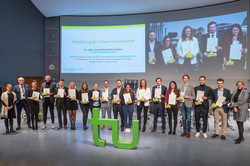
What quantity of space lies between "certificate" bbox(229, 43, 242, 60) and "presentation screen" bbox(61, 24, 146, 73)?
413 cm

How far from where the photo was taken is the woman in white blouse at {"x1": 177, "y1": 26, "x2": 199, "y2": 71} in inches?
372

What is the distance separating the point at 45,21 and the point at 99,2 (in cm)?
398

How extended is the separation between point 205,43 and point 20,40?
33.3 ft

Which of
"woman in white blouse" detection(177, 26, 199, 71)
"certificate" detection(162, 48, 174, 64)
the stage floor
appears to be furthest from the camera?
"certificate" detection(162, 48, 174, 64)

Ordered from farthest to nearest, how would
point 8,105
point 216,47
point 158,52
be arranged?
point 158,52 < point 216,47 < point 8,105

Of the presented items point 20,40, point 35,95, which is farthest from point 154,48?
point 20,40

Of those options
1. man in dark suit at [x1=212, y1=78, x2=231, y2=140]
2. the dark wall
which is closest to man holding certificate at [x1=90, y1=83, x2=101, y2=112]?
man in dark suit at [x1=212, y1=78, x2=231, y2=140]

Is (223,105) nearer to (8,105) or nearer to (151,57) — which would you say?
(8,105)

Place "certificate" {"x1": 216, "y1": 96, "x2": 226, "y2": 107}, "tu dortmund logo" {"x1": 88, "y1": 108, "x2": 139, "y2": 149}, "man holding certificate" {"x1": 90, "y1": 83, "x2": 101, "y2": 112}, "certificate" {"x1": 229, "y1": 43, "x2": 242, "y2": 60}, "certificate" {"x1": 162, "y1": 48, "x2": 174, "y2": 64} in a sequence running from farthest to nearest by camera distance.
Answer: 1. "certificate" {"x1": 162, "y1": 48, "x2": 174, "y2": 64}
2. "certificate" {"x1": 229, "y1": 43, "x2": 242, "y2": 60}
3. "man holding certificate" {"x1": 90, "y1": 83, "x2": 101, "y2": 112}
4. "certificate" {"x1": 216, "y1": 96, "x2": 226, "y2": 107}
5. "tu dortmund logo" {"x1": 88, "y1": 108, "x2": 139, "y2": 149}

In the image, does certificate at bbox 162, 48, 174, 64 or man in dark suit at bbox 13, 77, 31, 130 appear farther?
certificate at bbox 162, 48, 174, 64

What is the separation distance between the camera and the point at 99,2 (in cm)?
934

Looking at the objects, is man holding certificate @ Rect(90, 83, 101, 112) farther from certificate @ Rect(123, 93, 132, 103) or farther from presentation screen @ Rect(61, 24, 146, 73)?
presentation screen @ Rect(61, 24, 146, 73)

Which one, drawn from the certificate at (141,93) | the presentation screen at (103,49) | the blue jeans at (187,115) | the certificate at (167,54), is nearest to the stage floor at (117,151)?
the blue jeans at (187,115)

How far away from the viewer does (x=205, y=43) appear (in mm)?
9266
